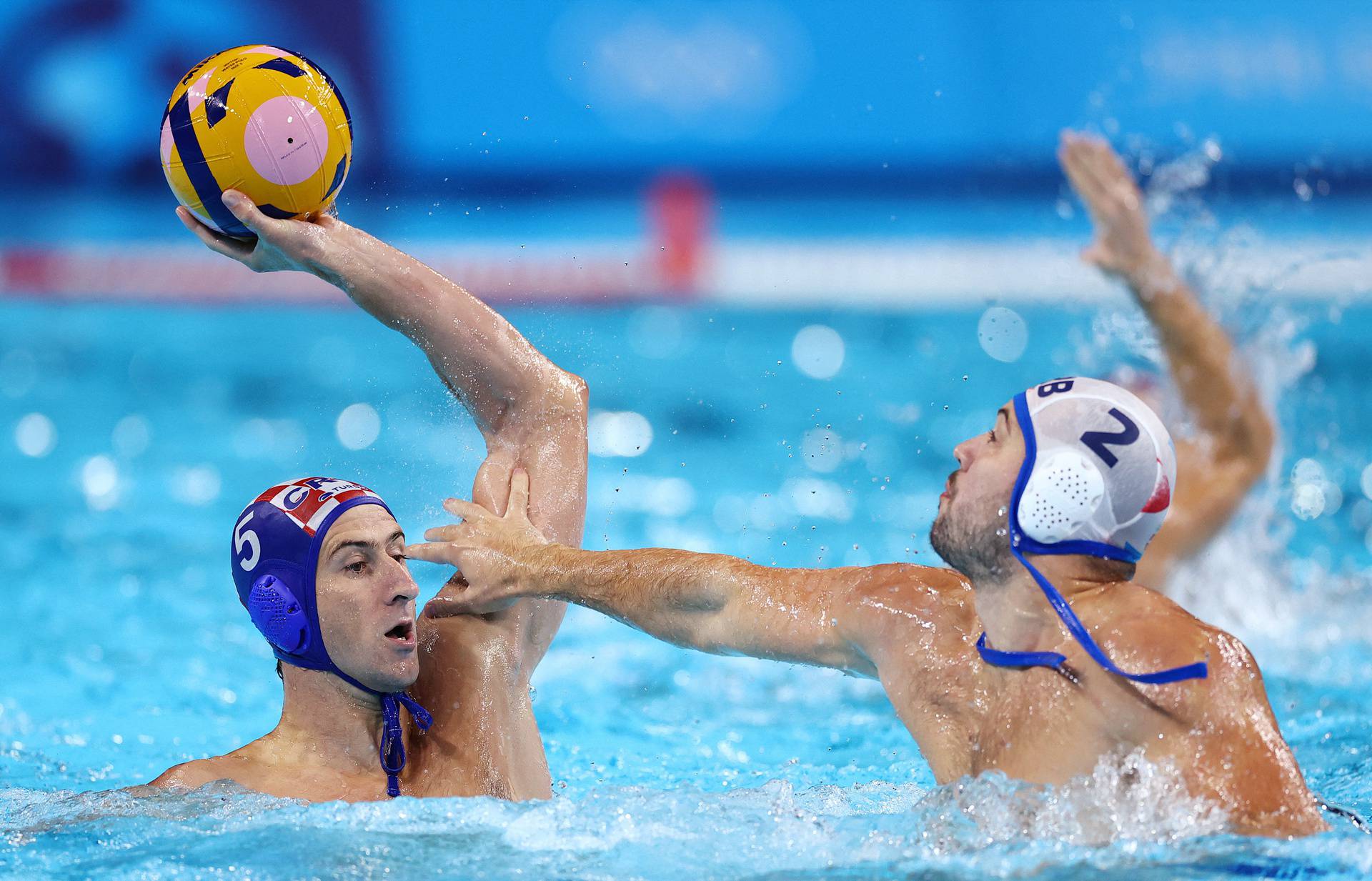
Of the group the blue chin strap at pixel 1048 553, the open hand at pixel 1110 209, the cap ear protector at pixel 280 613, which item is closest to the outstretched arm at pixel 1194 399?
the open hand at pixel 1110 209

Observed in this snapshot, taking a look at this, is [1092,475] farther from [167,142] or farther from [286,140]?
[167,142]

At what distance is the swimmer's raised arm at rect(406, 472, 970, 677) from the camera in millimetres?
3020

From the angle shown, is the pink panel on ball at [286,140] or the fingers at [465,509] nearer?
the pink panel on ball at [286,140]

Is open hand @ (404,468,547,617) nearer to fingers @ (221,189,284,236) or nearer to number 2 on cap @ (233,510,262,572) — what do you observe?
number 2 on cap @ (233,510,262,572)

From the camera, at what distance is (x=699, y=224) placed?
1035 centimetres

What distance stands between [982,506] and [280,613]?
1345 millimetres

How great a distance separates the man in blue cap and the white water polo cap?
1.08m

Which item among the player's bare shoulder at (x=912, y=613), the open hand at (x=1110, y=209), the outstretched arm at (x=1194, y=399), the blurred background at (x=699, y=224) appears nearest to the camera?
the player's bare shoulder at (x=912, y=613)

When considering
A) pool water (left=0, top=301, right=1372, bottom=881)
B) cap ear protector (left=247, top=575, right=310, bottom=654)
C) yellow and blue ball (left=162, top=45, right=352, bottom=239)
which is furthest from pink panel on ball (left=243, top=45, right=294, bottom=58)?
cap ear protector (left=247, top=575, right=310, bottom=654)

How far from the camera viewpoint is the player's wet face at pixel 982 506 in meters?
2.66

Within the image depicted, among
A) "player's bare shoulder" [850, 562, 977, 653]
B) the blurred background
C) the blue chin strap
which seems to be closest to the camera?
the blue chin strap

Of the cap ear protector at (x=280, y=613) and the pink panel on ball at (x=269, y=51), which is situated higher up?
the pink panel on ball at (x=269, y=51)

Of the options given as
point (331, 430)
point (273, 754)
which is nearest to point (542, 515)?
point (273, 754)

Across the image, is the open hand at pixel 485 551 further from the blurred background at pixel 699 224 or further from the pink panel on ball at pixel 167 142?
the blurred background at pixel 699 224
